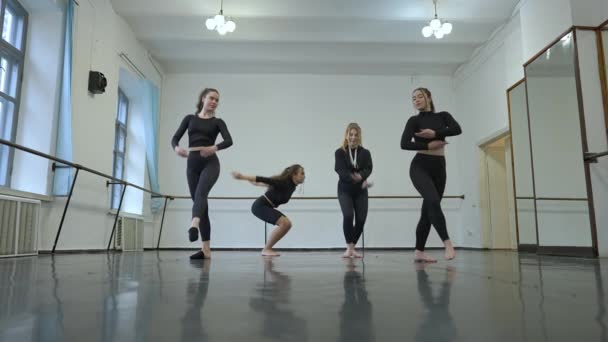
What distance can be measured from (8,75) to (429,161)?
13.4 ft

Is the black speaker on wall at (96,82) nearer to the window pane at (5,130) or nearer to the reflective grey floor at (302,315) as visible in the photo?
the window pane at (5,130)

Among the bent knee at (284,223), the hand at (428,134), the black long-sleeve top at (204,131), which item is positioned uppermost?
the black long-sleeve top at (204,131)

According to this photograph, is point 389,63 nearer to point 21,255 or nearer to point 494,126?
point 494,126

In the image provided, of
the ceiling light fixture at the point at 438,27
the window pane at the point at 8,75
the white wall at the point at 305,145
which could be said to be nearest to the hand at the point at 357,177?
the ceiling light fixture at the point at 438,27

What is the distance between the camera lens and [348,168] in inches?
145

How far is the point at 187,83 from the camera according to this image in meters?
8.23

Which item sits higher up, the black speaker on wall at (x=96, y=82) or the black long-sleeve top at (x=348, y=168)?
the black speaker on wall at (x=96, y=82)

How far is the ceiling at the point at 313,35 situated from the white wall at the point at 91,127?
0.70 metres

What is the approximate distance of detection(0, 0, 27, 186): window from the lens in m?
4.01

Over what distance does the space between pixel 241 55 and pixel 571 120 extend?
17.2 feet

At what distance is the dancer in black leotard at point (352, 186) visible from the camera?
3609 millimetres

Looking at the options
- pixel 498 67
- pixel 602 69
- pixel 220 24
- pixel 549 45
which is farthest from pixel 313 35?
pixel 602 69

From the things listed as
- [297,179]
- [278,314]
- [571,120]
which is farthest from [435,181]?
[278,314]

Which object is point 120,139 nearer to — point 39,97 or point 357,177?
point 39,97
